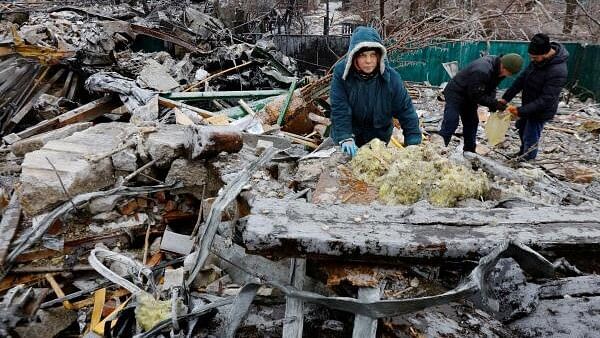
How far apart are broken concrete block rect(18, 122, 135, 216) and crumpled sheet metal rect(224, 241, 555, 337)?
2017 mm

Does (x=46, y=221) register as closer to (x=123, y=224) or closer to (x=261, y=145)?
(x=123, y=224)

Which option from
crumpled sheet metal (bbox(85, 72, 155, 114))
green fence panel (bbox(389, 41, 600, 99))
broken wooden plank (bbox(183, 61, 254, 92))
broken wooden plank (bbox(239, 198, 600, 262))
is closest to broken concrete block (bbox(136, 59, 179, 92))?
broken wooden plank (bbox(183, 61, 254, 92))

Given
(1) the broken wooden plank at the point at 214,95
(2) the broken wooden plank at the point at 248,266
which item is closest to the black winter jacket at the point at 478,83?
(1) the broken wooden plank at the point at 214,95

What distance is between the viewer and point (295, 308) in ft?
4.84

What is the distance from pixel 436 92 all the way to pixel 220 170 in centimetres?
700

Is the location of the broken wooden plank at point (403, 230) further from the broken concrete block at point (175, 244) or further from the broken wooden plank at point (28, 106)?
the broken wooden plank at point (28, 106)

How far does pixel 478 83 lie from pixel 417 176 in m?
2.92

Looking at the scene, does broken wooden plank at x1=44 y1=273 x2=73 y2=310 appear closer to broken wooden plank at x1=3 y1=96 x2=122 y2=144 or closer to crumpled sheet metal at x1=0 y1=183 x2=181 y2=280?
crumpled sheet metal at x1=0 y1=183 x2=181 y2=280

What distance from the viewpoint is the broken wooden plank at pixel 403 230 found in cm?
144

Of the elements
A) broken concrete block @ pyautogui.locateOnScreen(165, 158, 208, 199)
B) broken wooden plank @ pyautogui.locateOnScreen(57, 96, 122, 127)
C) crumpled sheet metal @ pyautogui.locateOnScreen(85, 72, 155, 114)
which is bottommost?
broken concrete block @ pyautogui.locateOnScreen(165, 158, 208, 199)

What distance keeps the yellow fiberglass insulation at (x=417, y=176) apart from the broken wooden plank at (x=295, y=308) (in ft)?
2.66

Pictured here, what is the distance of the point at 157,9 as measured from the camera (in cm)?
1212

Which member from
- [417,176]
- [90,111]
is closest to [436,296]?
[417,176]

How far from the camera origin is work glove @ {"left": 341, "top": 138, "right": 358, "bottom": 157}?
9.80ft
